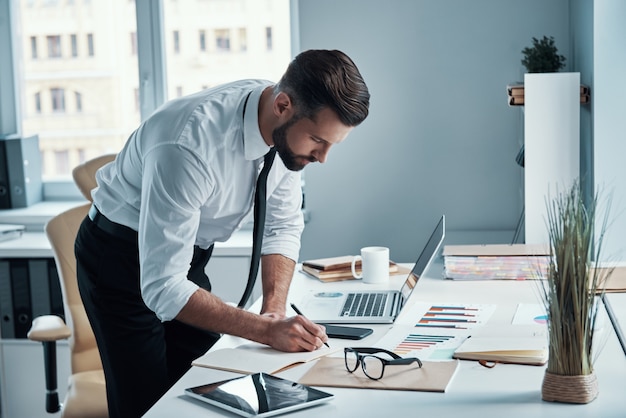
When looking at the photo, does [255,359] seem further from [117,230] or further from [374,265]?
[374,265]

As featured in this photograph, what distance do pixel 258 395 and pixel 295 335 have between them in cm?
28

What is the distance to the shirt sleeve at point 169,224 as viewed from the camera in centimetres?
179

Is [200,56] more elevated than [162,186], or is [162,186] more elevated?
[200,56]

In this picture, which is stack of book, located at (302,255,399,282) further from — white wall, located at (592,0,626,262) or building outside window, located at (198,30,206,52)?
building outside window, located at (198,30,206,52)

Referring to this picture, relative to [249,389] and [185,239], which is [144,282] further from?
[249,389]

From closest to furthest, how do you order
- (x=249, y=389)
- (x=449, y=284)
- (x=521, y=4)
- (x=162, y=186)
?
1. (x=249, y=389)
2. (x=162, y=186)
3. (x=449, y=284)
4. (x=521, y=4)

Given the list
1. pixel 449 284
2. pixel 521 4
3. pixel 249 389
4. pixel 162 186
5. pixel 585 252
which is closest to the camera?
pixel 585 252

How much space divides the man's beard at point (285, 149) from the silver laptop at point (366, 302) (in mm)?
374

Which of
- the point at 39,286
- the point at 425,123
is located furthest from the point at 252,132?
the point at 39,286

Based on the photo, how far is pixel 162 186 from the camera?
5.86ft

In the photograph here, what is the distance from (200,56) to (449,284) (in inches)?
77.9

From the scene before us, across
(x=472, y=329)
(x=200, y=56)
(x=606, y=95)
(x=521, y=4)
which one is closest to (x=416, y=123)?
(x=521, y=4)

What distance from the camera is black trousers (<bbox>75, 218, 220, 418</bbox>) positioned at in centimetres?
213

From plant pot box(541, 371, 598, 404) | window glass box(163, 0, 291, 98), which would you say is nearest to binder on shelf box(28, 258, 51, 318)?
window glass box(163, 0, 291, 98)
